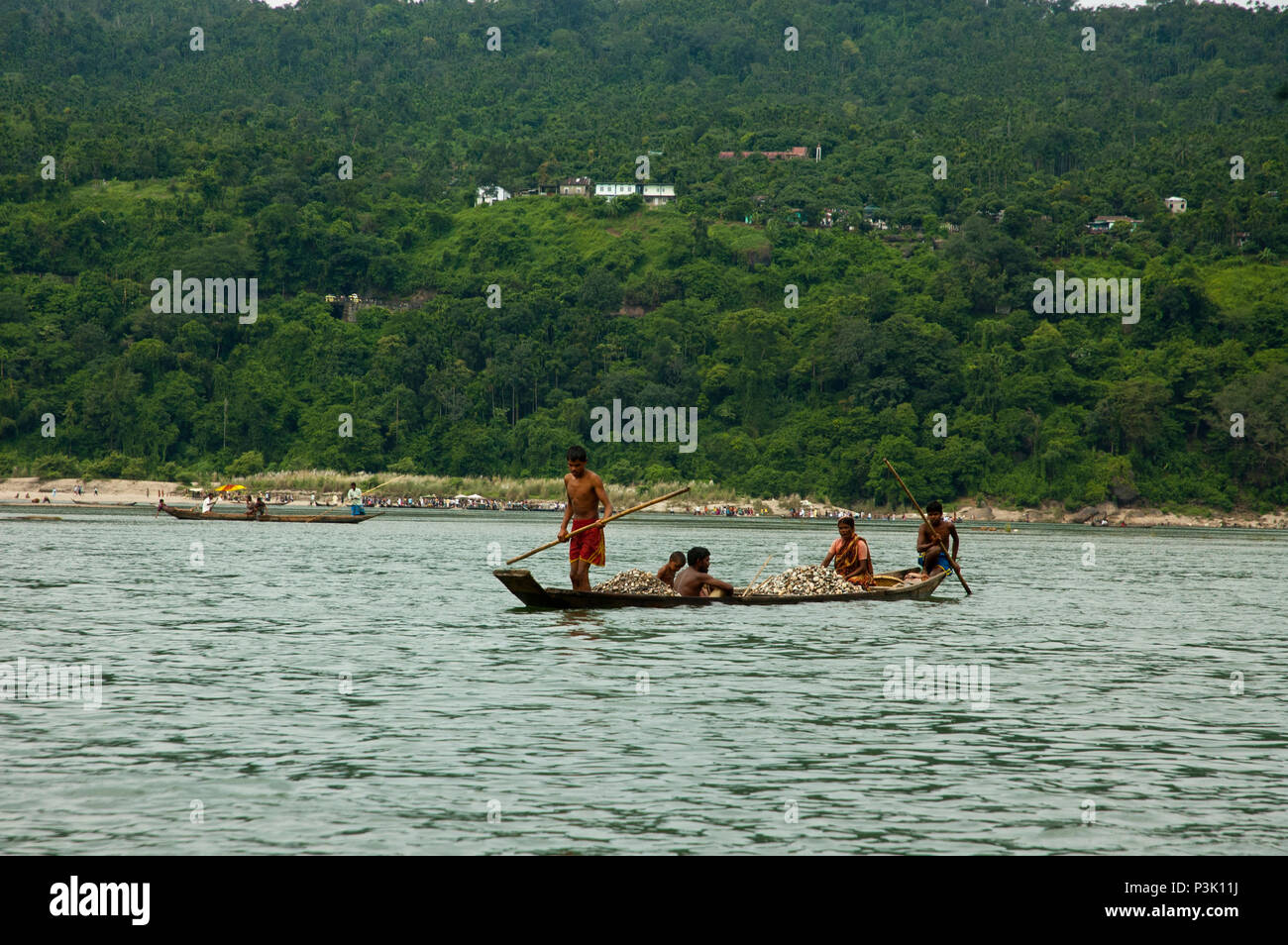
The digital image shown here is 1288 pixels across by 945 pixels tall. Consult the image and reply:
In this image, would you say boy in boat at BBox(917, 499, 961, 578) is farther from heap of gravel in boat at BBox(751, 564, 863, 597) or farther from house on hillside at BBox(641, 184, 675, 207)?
house on hillside at BBox(641, 184, 675, 207)

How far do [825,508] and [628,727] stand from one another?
93529 millimetres

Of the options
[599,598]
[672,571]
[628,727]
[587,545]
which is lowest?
[628,727]

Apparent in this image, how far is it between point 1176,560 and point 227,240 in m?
107

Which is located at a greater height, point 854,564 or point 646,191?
point 646,191

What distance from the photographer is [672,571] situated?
25.6 metres

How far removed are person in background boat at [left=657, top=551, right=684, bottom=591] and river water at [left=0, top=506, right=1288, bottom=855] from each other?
65 cm

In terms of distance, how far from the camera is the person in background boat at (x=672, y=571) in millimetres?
25156

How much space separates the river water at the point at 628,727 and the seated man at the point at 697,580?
0.60 meters

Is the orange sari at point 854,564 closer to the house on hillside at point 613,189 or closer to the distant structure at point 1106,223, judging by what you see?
the distant structure at point 1106,223

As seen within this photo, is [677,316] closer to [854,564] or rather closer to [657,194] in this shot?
[657,194]

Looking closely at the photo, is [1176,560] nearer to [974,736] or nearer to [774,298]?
[974,736]

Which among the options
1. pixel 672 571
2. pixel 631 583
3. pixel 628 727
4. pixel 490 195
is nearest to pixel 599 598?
pixel 631 583

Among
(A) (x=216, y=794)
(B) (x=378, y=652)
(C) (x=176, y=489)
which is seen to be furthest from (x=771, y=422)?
(A) (x=216, y=794)


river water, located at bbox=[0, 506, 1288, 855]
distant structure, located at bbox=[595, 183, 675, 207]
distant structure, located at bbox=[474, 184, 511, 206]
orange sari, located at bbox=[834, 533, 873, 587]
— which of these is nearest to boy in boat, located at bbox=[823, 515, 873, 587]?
orange sari, located at bbox=[834, 533, 873, 587]
